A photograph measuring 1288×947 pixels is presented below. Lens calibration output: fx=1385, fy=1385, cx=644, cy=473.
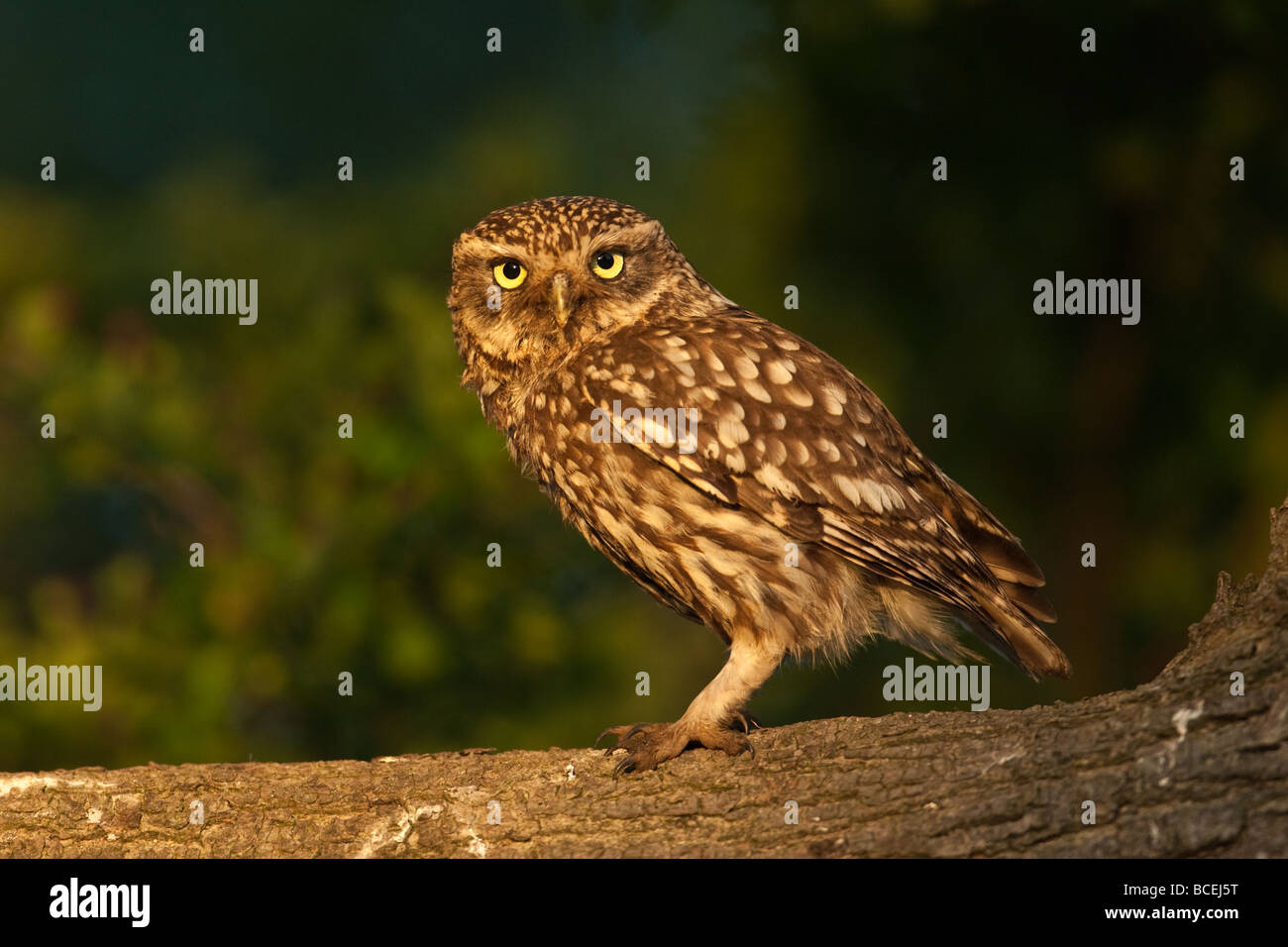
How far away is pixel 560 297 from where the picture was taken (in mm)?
4238

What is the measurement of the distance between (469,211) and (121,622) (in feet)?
8.61

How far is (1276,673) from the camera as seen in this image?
2.89 metres

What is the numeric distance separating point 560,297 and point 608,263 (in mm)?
256

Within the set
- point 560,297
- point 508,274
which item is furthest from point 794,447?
point 508,274

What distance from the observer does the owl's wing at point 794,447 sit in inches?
157

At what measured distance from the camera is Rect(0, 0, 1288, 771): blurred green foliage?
5.16 metres

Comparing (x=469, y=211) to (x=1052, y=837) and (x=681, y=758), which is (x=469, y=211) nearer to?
(x=681, y=758)

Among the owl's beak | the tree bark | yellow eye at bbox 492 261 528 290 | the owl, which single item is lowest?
the tree bark

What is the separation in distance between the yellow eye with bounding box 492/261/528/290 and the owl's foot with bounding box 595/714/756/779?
1.49m

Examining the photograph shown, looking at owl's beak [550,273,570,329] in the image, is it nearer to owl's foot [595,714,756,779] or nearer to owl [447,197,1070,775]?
owl [447,197,1070,775]

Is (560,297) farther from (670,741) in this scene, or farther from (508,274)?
(670,741)

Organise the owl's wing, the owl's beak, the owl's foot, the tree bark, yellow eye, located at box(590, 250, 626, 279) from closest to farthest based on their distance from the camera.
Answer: the tree bark → the owl's foot → the owl's wing → the owl's beak → yellow eye, located at box(590, 250, 626, 279)

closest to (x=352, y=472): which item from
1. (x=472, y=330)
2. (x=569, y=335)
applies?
(x=472, y=330)

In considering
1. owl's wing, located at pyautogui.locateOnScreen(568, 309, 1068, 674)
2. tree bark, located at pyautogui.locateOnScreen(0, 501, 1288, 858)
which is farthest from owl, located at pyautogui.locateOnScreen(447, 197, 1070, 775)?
tree bark, located at pyautogui.locateOnScreen(0, 501, 1288, 858)
